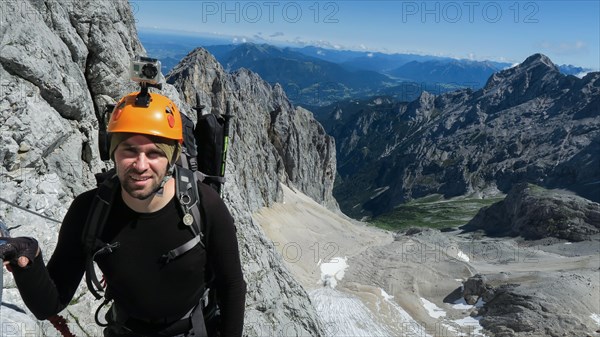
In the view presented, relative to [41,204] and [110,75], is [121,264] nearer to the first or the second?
[41,204]

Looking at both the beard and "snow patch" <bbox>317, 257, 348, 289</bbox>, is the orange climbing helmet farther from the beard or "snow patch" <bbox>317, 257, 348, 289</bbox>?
"snow patch" <bbox>317, 257, 348, 289</bbox>

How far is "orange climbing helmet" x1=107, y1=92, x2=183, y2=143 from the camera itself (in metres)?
4.83

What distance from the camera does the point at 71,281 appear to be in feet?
16.9

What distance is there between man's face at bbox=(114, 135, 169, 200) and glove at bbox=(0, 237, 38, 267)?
1.16 m

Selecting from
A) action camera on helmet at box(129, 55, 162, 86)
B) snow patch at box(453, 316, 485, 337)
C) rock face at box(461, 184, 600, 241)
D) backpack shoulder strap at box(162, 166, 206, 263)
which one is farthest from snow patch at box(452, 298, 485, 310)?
rock face at box(461, 184, 600, 241)

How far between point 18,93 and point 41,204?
3536mm

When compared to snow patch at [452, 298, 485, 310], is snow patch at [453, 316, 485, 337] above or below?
above

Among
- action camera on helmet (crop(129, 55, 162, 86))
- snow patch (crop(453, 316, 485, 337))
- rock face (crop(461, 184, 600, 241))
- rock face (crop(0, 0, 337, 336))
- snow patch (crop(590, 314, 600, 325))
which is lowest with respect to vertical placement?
rock face (crop(461, 184, 600, 241))

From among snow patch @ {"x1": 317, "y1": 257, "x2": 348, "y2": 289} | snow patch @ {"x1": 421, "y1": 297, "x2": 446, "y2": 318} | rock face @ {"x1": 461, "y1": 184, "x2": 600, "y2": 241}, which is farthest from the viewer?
rock face @ {"x1": 461, "y1": 184, "x2": 600, "y2": 241}

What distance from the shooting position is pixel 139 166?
4668 millimetres

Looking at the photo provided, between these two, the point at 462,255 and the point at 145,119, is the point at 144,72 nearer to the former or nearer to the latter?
the point at 145,119

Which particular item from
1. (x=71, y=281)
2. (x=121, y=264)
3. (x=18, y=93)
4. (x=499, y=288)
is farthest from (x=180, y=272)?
(x=499, y=288)

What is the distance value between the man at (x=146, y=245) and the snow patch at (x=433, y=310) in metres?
54.3

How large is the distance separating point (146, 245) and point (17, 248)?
1.30 metres
